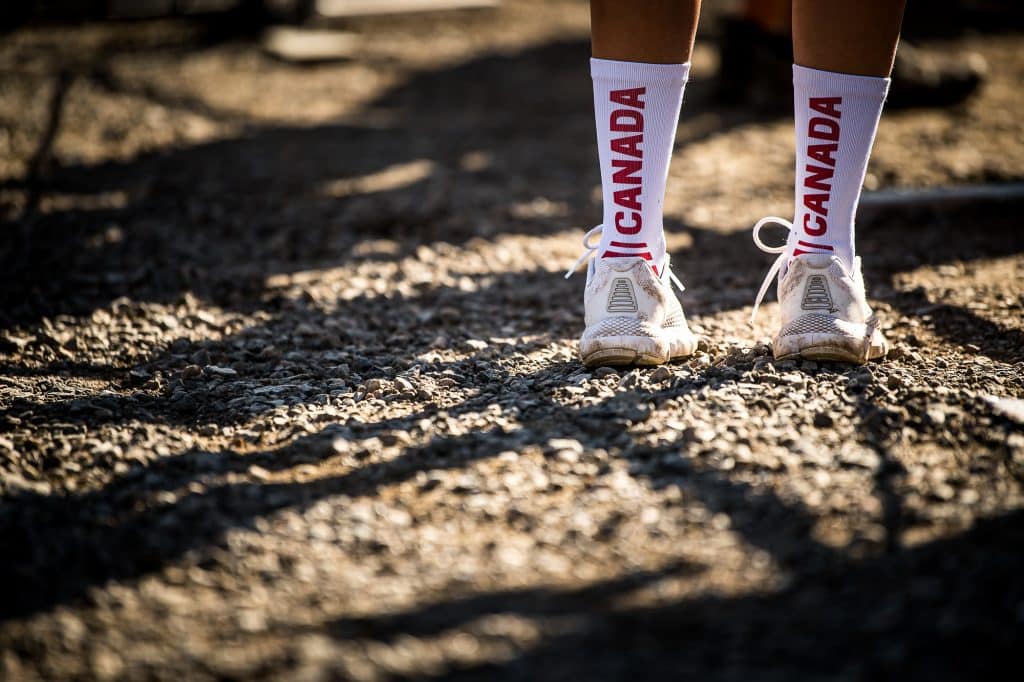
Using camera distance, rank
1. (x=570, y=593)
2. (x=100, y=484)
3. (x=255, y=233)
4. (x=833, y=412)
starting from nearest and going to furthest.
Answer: (x=570, y=593)
(x=100, y=484)
(x=833, y=412)
(x=255, y=233)

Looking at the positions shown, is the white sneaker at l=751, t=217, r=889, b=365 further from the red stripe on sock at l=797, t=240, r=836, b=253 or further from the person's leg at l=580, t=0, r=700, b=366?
the person's leg at l=580, t=0, r=700, b=366

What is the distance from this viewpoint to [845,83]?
1834mm

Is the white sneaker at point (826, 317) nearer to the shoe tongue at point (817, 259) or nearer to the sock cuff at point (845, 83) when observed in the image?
the shoe tongue at point (817, 259)

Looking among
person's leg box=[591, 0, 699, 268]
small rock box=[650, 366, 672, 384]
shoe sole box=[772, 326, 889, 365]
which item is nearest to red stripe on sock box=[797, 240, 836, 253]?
shoe sole box=[772, 326, 889, 365]

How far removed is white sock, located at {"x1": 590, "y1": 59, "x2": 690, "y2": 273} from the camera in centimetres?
187

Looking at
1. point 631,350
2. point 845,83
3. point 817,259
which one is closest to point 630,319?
point 631,350

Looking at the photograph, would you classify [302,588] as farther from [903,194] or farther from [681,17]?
[903,194]

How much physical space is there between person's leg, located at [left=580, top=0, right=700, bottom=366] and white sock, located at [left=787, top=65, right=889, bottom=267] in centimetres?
27

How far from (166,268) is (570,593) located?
6.53 feet

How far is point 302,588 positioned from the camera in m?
1.29

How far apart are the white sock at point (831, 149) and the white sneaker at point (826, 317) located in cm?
4

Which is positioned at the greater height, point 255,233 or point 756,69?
point 756,69

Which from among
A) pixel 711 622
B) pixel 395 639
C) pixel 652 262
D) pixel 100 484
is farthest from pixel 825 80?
pixel 100 484

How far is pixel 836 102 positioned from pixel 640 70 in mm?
403
